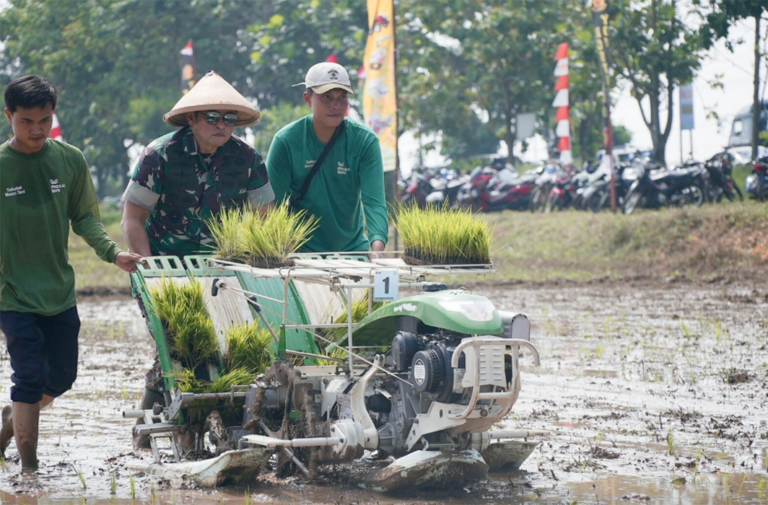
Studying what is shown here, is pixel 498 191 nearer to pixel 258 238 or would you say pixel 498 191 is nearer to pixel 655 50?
pixel 655 50

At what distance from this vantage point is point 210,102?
5.48 metres

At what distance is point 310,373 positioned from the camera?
517 centimetres

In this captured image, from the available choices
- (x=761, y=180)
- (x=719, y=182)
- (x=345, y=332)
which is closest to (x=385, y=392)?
(x=345, y=332)

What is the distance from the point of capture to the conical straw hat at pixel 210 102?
18.0 ft

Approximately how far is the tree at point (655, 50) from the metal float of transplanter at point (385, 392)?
23.0m

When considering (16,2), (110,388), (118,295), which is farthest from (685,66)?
(16,2)

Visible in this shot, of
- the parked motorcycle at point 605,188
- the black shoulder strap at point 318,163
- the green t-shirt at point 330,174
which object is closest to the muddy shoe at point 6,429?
the green t-shirt at point 330,174

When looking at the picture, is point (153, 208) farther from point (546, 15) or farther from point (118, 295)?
point (546, 15)

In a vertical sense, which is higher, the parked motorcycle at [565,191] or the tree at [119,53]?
the tree at [119,53]

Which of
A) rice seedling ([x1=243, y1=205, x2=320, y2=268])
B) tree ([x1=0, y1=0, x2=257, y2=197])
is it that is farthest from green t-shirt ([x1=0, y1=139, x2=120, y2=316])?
tree ([x1=0, y1=0, x2=257, y2=197])

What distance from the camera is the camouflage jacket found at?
558 cm

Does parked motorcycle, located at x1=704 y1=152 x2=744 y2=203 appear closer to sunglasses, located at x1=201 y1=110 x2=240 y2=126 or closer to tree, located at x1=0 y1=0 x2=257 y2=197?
sunglasses, located at x1=201 y1=110 x2=240 y2=126

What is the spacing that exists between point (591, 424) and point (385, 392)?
204 cm

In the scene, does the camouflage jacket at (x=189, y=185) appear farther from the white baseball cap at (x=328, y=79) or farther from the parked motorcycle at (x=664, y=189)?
the parked motorcycle at (x=664, y=189)
